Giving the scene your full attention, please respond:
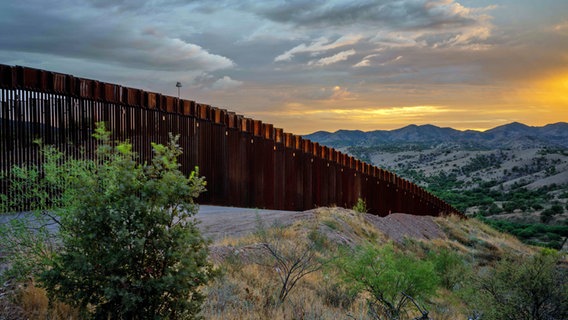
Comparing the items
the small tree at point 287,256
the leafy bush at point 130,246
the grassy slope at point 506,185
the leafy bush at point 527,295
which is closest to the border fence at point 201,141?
the small tree at point 287,256

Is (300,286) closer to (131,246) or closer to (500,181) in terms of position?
(131,246)

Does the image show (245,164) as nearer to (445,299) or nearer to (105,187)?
(445,299)

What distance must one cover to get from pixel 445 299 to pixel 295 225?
3.95 metres

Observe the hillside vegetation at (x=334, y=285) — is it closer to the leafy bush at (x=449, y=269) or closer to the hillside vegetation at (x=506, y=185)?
the leafy bush at (x=449, y=269)

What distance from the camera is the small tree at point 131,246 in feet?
16.1

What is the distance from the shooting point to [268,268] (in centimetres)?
909

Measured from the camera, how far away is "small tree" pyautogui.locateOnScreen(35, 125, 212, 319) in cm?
491

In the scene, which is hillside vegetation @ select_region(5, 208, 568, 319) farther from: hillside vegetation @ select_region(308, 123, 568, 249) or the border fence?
hillside vegetation @ select_region(308, 123, 568, 249)

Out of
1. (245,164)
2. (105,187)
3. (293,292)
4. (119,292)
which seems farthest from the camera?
(245,164)

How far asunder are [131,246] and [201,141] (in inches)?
429

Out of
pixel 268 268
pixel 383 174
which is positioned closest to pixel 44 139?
pixel 268 268

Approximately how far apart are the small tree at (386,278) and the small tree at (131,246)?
3843mm

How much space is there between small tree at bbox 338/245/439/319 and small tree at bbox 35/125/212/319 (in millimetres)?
3843

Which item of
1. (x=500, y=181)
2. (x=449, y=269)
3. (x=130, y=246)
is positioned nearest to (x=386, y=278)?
(x=130, y=246)
